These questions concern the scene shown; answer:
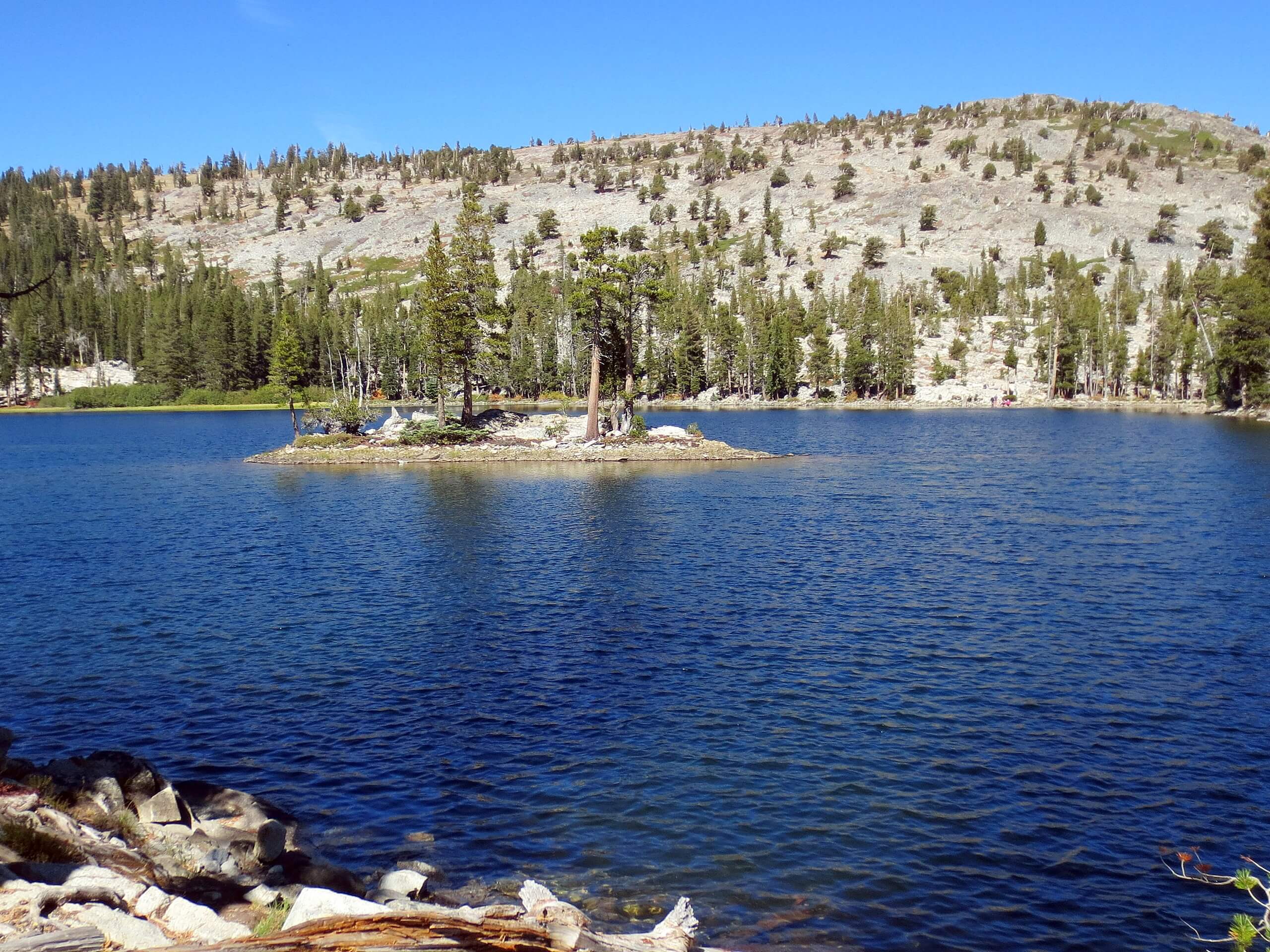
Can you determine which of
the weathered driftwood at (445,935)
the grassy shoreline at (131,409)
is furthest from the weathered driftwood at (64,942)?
the grassy shoreline at (131,409)

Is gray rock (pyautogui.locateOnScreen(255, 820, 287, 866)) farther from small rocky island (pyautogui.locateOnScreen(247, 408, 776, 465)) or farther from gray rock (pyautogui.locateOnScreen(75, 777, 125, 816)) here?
small rocky island (pyautogui.locateOnScreen(247, 408, 776, 465))

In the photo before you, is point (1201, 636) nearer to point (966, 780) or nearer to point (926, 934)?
point (966, 780)

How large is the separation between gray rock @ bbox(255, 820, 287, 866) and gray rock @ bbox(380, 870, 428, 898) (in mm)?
2046

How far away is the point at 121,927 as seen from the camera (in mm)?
9086

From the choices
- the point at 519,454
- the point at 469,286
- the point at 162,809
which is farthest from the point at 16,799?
the point at 469,286

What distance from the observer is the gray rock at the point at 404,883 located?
462 inches

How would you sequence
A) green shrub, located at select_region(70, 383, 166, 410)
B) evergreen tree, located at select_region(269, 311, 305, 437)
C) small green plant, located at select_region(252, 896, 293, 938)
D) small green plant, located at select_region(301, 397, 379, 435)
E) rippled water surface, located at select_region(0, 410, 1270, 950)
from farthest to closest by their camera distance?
green shrub, located at select_region(70, 383, 166, 410)
evergreen tree, located at select_region(269, 311, 305, 437)
small green plant, located at select_region(301, 397, 379, 435)
rippled water surface, located at select_region(0, 410, 1270, 950)
small green plant, located at select_region(252, 896, 293, 938)

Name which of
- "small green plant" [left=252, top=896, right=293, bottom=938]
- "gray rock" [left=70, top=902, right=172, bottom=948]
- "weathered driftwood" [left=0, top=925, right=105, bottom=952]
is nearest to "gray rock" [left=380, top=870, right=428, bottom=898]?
"small green plant" [left=252, top=896, right=293, bottom=938]

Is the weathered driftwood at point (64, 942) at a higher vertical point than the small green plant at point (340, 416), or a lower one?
lower

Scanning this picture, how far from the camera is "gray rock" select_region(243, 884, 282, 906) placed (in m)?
11.1

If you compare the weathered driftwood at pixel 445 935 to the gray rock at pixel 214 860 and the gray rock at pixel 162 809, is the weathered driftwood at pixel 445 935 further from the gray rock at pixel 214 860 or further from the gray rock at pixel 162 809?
the gray rock at pixel 162 809

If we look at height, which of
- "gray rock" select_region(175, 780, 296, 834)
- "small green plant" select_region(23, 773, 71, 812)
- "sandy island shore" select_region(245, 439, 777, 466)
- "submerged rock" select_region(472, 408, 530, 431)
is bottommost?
"gray rock" select_region(175, 780, 296, 834)

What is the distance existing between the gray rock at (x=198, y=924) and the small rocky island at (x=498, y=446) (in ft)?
200

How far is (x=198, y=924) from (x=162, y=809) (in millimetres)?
5216
